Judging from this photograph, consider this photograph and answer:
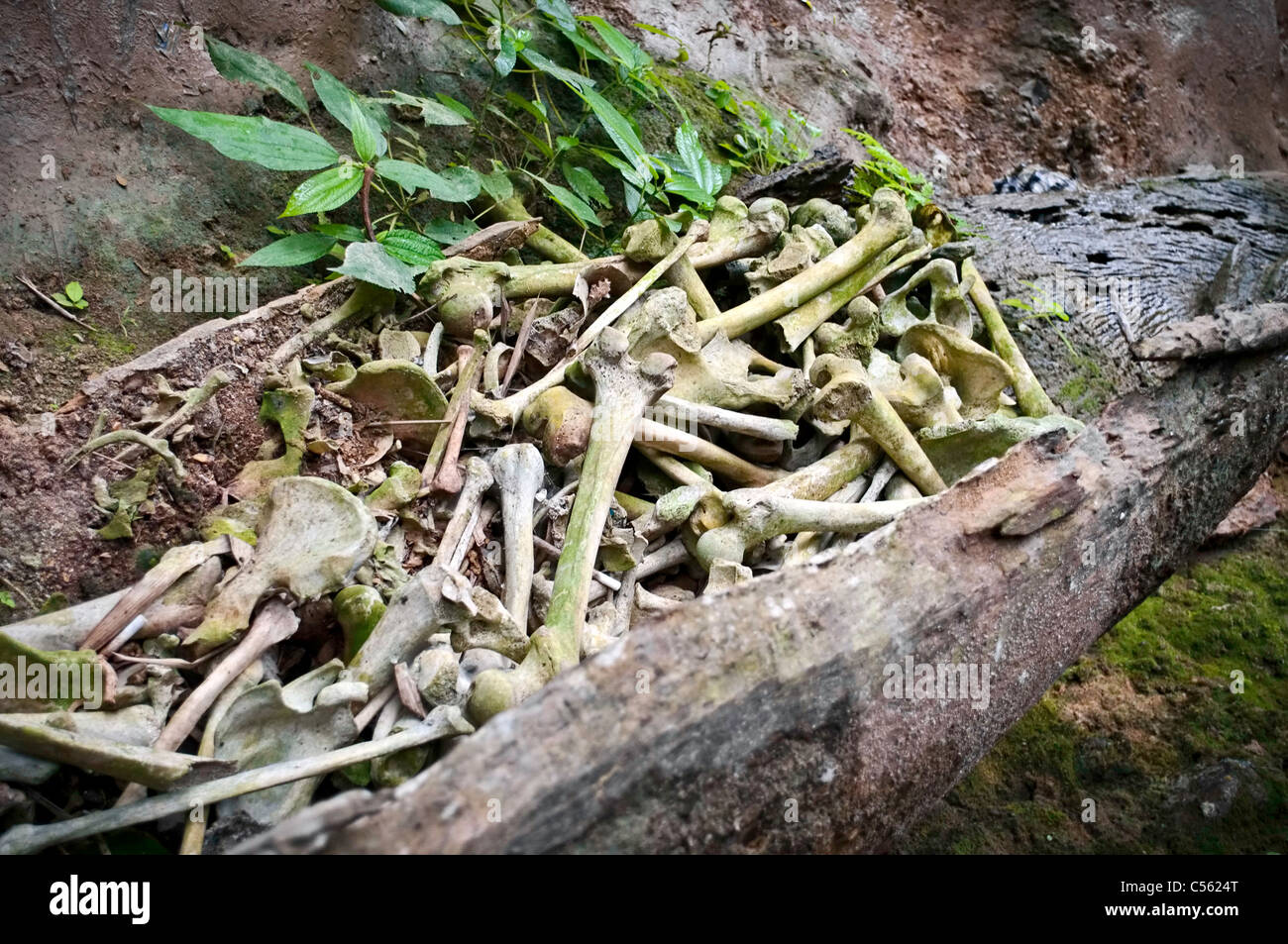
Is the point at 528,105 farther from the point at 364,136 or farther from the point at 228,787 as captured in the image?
the point at 228,787

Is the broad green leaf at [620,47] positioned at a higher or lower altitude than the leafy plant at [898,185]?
higher

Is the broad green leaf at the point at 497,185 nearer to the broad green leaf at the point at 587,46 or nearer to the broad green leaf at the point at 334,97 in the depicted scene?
the broad green leaf at the point at 334,97

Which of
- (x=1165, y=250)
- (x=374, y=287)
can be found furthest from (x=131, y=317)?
(x=1165, y=250)

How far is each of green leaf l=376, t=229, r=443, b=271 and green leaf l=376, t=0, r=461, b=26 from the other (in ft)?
2.37

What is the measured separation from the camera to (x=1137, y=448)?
6.86ft

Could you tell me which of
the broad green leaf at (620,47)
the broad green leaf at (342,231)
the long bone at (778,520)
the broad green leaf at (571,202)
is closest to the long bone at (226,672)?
the long bone at (778,520)

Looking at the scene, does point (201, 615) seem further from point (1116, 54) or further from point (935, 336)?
point (1116, 54)

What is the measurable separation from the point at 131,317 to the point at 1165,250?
3429mm

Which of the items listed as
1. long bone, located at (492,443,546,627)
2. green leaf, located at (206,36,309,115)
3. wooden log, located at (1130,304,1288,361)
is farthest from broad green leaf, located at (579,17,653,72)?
wooden log, located at (1130,304,1288,361)

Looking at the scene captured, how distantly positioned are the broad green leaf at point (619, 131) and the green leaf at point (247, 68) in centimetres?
80

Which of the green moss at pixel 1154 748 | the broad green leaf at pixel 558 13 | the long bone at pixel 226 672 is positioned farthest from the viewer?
the broad green leaf at pixel 558 13

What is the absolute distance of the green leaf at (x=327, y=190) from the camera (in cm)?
203

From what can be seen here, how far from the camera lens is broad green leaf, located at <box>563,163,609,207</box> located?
274 centimetres

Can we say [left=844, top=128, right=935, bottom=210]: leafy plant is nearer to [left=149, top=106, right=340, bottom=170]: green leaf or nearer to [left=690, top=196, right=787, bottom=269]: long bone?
[left=690, top=196, right=787, bottom=269]: long bone
